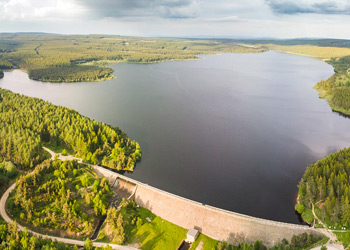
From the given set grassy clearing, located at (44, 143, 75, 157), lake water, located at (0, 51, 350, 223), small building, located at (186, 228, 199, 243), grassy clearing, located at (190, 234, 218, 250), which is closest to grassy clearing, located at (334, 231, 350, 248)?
lake water, located at (0, 51, 350, 223)

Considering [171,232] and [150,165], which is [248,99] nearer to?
[150,165]

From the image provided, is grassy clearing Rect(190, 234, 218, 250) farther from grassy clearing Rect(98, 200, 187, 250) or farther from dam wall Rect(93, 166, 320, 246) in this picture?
grassy clearing Rect(98, 200, 187, 250)

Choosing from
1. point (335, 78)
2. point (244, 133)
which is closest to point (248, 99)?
point (244, 133)

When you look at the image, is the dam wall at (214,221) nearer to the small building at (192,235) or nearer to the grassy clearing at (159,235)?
the grassy clearing at (159,235)

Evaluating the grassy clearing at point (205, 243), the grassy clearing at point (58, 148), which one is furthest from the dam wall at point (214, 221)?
the grassy clearing at point (58, 148)

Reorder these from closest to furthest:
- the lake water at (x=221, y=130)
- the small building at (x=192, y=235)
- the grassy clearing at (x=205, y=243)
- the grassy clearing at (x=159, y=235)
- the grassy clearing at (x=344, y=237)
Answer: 1. the grassy clearing at (x=344, y=237)
2. the grassy clearing at (x=205, y=243)
3. the grassy clearing at (x=159, y=235)
4. the small building at (x=192, y=235)
5. the lake water at (x=221, y=130)
